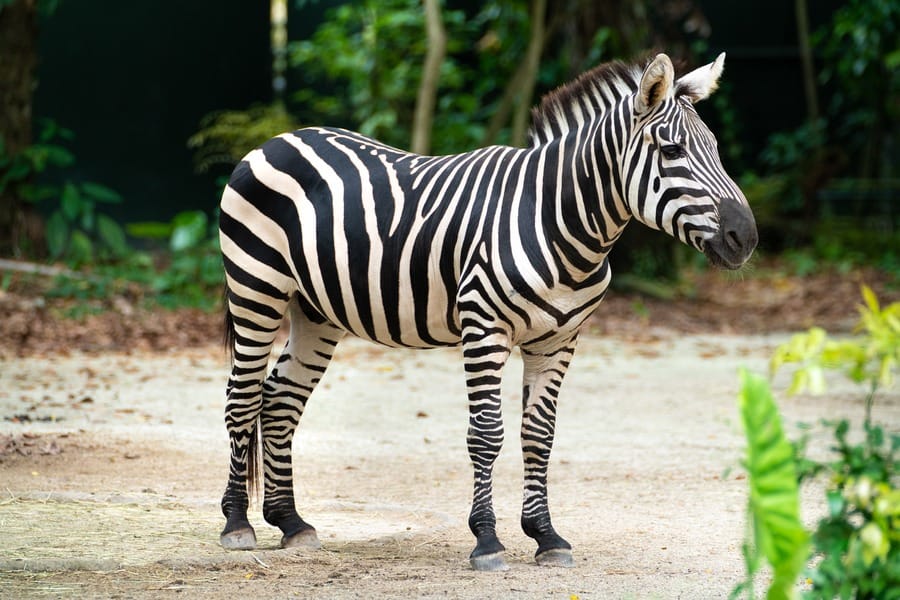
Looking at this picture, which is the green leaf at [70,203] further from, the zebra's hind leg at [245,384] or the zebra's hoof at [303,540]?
the zebra's hoof at [303,540]

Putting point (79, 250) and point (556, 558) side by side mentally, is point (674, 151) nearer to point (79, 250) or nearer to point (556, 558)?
point (556, 558)

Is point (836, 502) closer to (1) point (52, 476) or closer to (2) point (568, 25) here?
(1) point (52, 476)

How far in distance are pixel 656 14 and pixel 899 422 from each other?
8.03 meters

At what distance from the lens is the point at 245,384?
499cm

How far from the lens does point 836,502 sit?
277 centimetres

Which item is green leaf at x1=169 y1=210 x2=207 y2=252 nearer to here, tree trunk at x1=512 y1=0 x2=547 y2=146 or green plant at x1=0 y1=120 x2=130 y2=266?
green plant at x1=0 y1=120 x2=130 y2=266

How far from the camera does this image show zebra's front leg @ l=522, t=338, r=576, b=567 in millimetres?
4582

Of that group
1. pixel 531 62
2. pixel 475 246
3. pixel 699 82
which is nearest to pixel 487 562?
pixel 475 246

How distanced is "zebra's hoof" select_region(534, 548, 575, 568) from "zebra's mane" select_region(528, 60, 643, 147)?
5.72ft

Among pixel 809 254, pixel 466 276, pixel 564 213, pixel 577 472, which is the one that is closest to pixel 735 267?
pixel 564 213

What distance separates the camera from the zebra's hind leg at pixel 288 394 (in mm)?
5043

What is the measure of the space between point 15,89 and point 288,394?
26.3ft

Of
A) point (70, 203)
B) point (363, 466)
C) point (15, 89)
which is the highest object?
point (15, 89)

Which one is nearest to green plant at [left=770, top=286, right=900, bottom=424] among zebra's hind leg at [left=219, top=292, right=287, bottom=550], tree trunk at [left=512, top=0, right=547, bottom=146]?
zebra's hind leg at [left=219, top=292, right=287, bottom=550]
